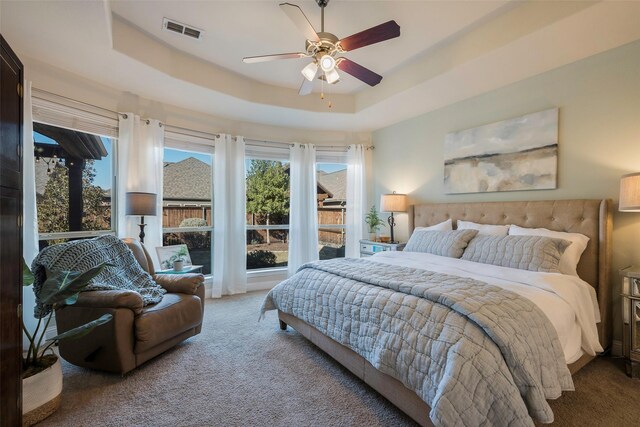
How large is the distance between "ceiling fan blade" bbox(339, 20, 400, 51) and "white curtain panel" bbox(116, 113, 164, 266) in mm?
2724

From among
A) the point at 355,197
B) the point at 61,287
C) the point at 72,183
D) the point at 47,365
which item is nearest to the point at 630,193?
the point at 355,197

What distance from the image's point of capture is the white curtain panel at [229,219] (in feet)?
14.1

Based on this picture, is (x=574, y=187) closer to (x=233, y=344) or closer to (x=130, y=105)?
(x=233, y=344)

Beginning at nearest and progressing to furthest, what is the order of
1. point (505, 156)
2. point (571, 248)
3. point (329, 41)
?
point (329, 41), point (571, 248), point (505, 156)

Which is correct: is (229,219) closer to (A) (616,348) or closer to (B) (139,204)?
(B) (139,204)

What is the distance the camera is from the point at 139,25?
2.68 m

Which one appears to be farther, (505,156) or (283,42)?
(505,156)

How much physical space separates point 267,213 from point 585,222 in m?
4.02

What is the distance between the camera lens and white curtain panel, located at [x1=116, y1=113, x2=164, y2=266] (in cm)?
346

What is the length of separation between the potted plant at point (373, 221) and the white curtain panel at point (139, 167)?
304 cm

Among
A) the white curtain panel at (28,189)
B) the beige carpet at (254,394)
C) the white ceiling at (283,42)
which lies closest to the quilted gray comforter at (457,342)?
the beige carpet at (254,394)

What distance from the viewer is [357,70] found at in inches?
100

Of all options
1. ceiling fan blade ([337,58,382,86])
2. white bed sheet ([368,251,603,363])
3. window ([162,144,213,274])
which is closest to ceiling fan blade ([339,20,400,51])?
ceiling fan blade ([337,58,382,86])

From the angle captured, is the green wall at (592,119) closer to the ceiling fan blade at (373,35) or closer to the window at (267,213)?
the ceiling fan blade at (373,35)
